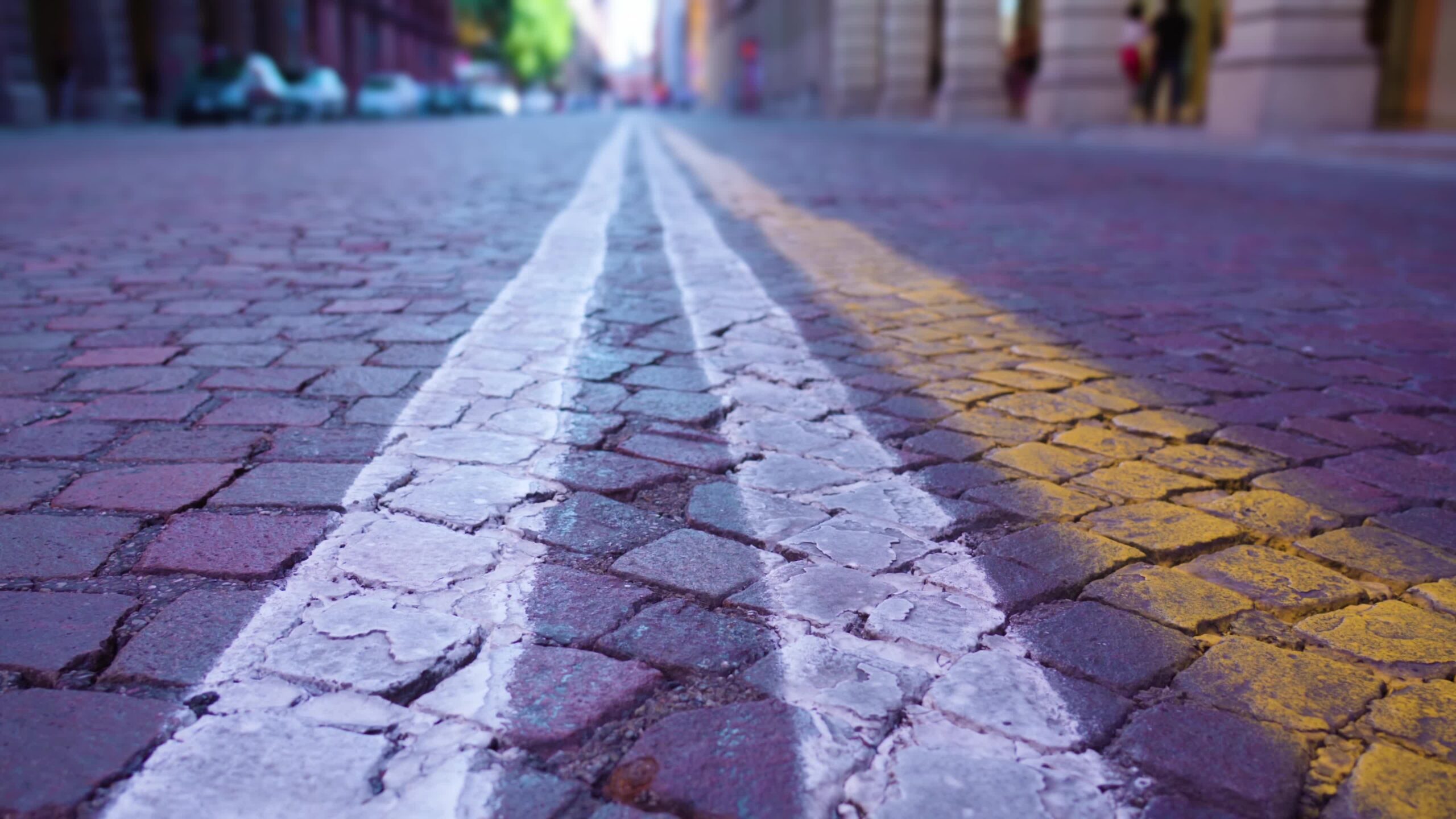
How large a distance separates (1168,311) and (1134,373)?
108 centimetres

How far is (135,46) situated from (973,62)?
2342 centimetres

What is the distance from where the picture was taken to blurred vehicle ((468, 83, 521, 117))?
57625mm

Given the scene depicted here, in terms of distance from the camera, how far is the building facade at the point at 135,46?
24.0m

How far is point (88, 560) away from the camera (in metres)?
2.12

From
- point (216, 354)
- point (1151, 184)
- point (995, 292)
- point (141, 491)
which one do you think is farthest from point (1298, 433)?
point (1151, 184)

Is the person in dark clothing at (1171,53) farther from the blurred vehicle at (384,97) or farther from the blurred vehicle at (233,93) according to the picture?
the blurred vehicle at (384,97)

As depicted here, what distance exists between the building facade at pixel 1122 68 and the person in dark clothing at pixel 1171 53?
1.01 ft

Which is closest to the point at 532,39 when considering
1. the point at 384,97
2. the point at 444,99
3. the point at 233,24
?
the point at 444,99

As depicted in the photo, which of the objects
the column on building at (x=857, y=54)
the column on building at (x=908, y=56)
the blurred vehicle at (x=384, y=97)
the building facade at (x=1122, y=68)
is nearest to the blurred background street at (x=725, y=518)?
the building facade at (x=1122, y=68)

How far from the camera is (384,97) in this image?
4306 cm

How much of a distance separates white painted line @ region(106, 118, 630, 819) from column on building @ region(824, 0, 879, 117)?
31.9 metres

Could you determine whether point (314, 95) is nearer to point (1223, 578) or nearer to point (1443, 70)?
point (1443, 70)

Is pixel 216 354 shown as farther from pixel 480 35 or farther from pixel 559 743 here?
pixel 480 35

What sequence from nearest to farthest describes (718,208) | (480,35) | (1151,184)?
(718,208) → (1151,184) → (480,35)
